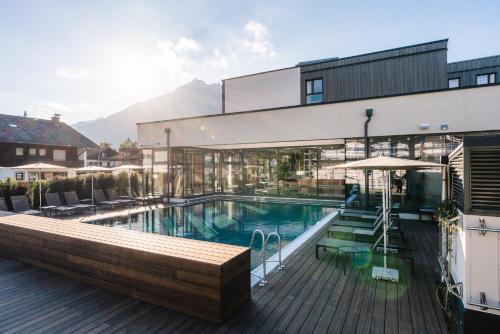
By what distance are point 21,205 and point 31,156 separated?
80.9ft

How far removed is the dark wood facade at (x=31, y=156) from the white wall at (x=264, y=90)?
26.4 meters

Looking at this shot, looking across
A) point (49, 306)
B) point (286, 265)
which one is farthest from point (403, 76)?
point (49, 306)

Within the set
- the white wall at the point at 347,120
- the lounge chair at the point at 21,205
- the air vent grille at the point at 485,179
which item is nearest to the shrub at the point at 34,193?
the lounge chair at the point at 21,205

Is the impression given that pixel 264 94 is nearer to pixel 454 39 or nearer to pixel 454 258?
pixel 454 39

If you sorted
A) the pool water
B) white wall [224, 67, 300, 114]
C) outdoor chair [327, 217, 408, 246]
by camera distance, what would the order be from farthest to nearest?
white wall [224, 67, 300, 114]
the pool water
outdoor chair [327, 217, 408, 246]

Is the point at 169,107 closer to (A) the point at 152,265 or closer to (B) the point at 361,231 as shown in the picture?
(B) the point at 361,231

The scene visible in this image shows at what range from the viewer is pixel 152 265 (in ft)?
11.7

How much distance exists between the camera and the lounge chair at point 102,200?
12919 millimetres

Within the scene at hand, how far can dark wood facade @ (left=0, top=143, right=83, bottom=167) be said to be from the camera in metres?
27.5

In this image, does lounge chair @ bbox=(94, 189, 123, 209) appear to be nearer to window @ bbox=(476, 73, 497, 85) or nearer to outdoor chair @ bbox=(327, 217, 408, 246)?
outdoor chair @ bbox=(327, 217, 408, 246)

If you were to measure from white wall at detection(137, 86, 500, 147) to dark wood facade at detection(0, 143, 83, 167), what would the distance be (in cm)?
2317

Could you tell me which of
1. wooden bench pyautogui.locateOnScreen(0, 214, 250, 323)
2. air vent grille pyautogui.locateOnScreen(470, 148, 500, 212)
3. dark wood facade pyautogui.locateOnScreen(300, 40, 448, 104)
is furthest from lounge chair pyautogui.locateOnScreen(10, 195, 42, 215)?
dark wood facade pyautogui.locateOnScreen(300, 40, 448, 104)

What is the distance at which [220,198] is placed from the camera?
16.5 meters

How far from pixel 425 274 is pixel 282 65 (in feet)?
46.2
